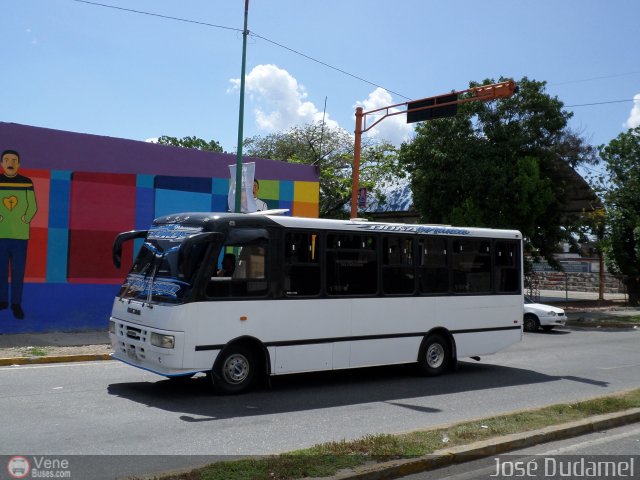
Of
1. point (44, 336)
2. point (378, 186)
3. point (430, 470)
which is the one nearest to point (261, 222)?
point (430, 470)

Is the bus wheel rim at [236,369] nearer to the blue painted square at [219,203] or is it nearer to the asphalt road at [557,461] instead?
the asphalt road at [557,461]

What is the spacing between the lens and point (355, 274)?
11.1 meters

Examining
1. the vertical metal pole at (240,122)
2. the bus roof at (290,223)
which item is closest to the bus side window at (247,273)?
the bus roof at (290,223)

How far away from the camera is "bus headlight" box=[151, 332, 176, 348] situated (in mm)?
8969

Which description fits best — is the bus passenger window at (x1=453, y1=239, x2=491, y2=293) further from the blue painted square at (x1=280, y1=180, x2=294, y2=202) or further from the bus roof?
the blue painted square at (x1=280, y1=180, x2=294, y2=202)

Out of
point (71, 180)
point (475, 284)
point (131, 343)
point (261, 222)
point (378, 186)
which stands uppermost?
point (378, 186)

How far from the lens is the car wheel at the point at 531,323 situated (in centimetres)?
2245

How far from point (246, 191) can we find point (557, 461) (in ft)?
39.6

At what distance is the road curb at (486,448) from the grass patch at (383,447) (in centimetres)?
12

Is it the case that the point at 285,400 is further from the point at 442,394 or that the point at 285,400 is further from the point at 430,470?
the point at 430,470

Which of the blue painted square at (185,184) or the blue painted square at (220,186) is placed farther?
the blue painted square at (220,186)

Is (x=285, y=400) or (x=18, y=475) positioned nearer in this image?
(x=18, y=475)

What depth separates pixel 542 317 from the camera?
72.9 feet

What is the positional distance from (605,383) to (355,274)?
506 centimetres
